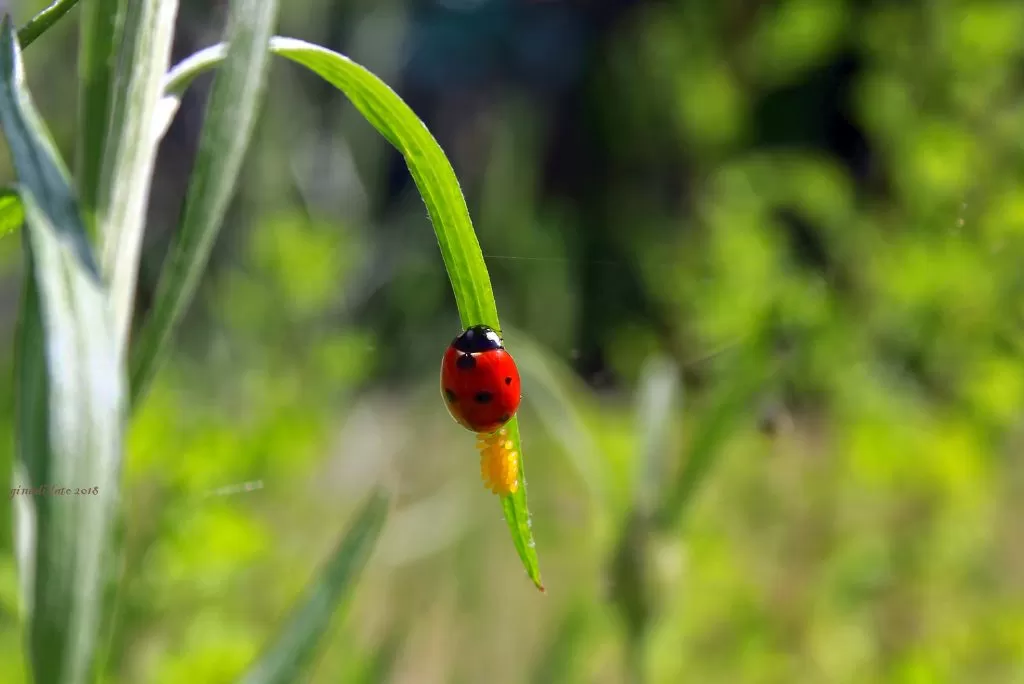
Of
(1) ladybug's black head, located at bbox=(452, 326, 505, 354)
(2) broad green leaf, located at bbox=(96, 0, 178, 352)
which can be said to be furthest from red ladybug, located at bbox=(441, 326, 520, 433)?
(2) broad green leaf, located at bbox=(96, 0, 178, 352)

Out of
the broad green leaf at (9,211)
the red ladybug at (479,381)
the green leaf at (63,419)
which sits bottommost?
the red ladybug at (479,381)

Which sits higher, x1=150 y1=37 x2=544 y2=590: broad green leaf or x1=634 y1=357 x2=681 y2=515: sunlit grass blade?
x1=150 y1=37 x2=544 y2=590: broad green leaf

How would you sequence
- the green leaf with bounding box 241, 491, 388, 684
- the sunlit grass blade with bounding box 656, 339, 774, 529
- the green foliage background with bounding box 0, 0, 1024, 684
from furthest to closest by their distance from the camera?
the green foliage background with bounding box 0, 0, 1024, 684 < the sunlit grass blade with bounding box 656, 339, 774, 529 < the green leaf with bounding box 241, 491, 388, 684

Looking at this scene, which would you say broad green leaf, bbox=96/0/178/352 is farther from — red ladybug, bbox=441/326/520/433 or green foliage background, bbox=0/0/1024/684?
green foliage background, bbox=0/0/1024/684

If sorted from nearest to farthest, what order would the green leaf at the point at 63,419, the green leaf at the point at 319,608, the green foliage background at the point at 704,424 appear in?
the green leaf at the point at 63,419 < the green leaf at the point at 319,608 < the green foliage background at the point at 704,424

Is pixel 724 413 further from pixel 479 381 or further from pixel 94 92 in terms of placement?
pixel 94 92

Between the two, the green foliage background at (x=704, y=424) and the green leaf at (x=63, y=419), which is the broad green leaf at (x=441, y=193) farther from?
the green foliage background at (x=704, y=424)

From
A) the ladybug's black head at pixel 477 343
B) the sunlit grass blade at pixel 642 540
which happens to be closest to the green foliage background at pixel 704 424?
the sunlit grass blade at pixel 642 540
